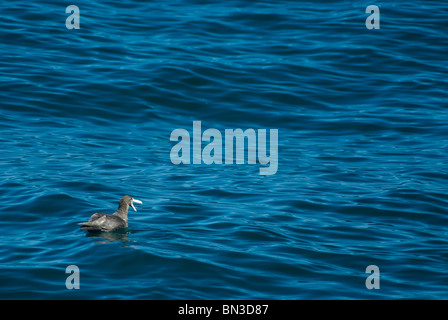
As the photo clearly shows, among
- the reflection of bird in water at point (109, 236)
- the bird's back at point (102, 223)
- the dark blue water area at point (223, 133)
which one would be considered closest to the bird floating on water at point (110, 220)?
the bird's back at point (102, 223)

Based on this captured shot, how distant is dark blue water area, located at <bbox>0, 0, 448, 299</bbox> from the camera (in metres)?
11.3

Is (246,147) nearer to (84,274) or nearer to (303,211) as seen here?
(303,211)

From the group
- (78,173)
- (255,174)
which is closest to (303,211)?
(255,174)

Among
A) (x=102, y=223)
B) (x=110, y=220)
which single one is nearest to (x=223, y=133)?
(x=110, y=220)

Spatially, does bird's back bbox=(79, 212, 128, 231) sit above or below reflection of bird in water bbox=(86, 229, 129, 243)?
above

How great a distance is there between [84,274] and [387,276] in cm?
456

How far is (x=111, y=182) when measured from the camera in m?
14.7

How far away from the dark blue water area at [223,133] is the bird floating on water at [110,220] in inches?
8.7

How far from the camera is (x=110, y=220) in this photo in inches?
477

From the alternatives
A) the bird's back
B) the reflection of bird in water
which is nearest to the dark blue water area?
the reflection of bird in water

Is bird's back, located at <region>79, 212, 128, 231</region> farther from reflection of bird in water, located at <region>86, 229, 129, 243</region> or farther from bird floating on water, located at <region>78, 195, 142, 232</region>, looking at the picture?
reflection of bird in water, located at <region>86, 229, 129, 243</region>

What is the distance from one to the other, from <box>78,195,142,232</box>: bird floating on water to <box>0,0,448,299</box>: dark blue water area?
0.72 ft

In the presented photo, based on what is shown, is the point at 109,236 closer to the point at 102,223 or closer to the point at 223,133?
the point at 102,223
